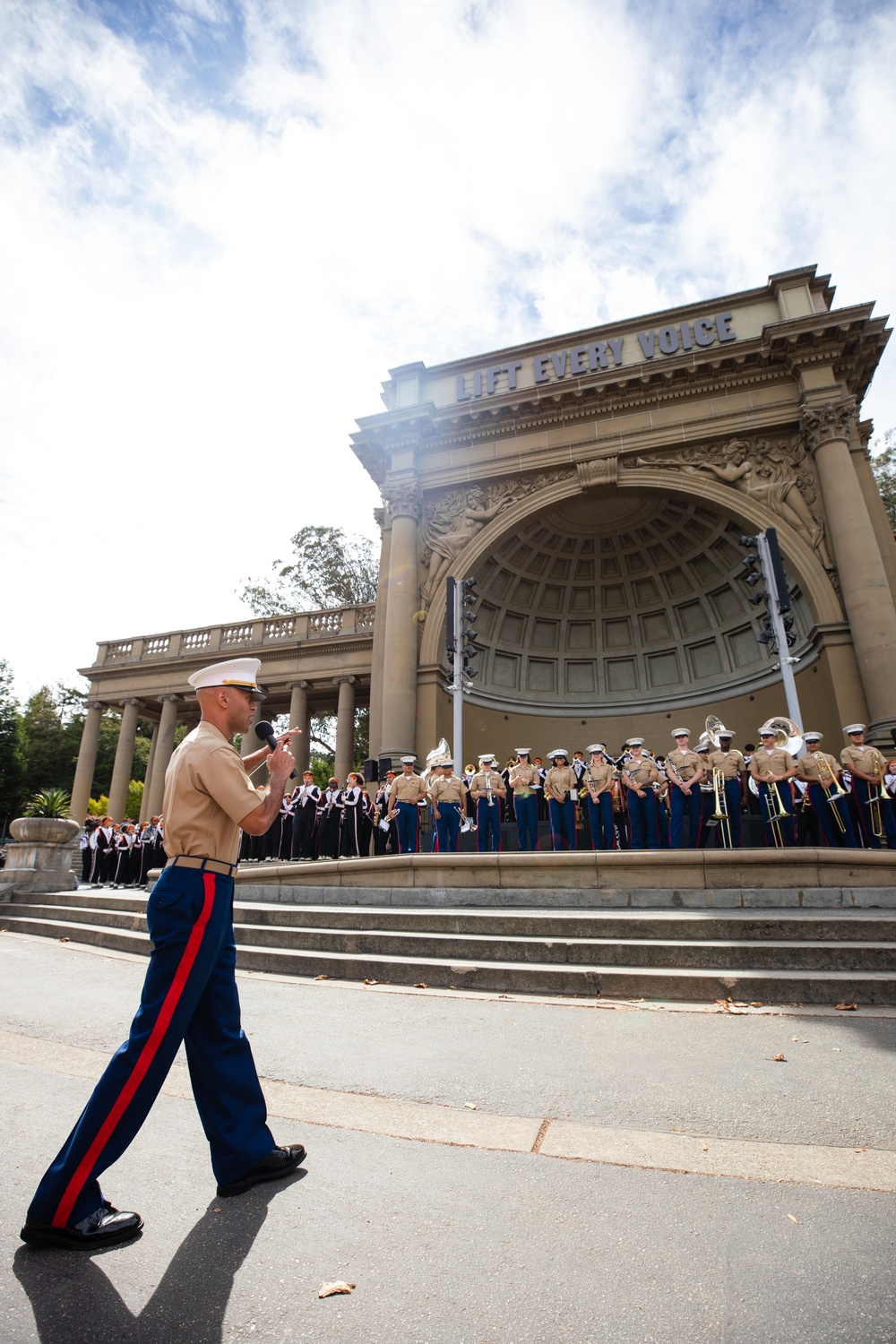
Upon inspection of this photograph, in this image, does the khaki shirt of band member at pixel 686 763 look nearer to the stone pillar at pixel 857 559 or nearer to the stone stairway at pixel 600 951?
the stone stairway at pixel 600 951

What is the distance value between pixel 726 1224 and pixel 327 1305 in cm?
119

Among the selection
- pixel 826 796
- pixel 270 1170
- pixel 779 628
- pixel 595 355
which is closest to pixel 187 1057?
pixel 270 1170

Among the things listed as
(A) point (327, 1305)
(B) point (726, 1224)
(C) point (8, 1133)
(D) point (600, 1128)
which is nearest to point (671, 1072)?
(D) point (600, 1128)

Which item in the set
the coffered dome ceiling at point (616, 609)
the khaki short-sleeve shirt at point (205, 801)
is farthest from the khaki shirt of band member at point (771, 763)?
the coffered dome ceiling at point (616, 609)

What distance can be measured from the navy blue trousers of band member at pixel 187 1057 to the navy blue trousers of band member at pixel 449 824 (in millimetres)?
9206

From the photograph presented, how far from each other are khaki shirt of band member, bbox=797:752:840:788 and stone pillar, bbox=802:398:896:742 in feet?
16.0

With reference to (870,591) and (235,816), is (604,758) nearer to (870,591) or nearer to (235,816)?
(870,591)

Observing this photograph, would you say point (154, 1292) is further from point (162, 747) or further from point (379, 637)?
point (162, 747)

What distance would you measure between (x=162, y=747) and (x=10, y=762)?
24.2 metres

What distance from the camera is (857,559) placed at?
1576 cm

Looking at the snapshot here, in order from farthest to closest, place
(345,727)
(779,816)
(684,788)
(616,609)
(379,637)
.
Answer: (345,727)
(616,609)
(379,637)
(684,788)
(779,816)

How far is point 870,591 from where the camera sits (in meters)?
15.4

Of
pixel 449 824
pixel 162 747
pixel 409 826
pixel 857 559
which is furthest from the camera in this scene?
pixel 162 747

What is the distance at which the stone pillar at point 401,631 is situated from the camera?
18.5m
